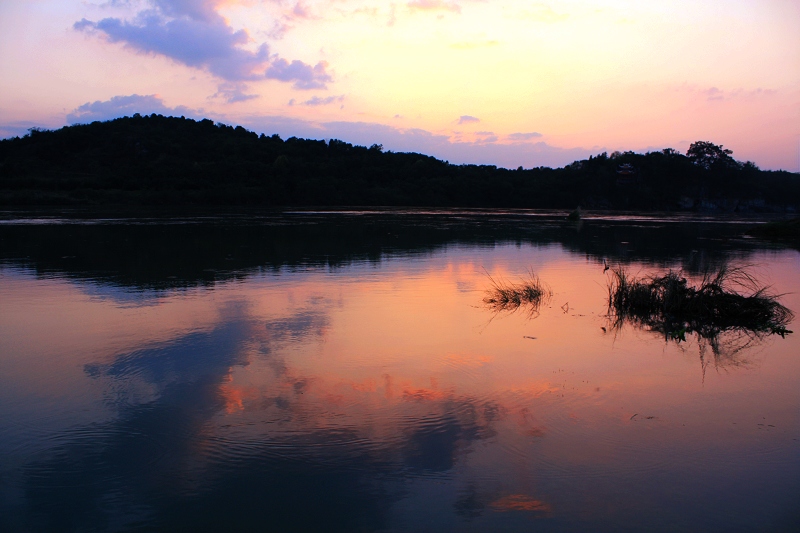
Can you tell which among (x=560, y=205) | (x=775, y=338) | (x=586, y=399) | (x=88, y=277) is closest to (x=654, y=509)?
(x=586, y=399)

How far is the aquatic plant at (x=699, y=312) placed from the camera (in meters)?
8.55

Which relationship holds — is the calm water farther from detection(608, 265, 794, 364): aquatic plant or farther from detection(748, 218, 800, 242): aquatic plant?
detection(748, 218, 800, 242): aquatic plant

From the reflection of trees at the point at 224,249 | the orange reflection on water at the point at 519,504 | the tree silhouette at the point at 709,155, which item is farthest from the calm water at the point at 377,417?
the tree silhouette at the point at 709,155

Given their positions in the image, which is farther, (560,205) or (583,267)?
(560,205)

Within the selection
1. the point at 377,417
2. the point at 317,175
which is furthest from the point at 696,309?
the point at 317,175

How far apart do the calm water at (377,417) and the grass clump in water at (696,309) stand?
18.4 inches

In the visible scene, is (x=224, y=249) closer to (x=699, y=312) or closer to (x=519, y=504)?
(x=699, y=312)

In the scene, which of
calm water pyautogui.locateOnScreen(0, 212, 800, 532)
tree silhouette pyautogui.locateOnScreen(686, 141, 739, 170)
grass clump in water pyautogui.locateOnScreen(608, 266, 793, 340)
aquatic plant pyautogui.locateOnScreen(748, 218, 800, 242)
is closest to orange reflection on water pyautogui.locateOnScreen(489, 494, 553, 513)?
calm water pyautogui.locateOnScreen(0, 212, 800, 532)

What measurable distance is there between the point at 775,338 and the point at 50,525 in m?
8.55

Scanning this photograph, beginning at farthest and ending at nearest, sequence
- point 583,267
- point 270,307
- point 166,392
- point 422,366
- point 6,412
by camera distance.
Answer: point 583,267 → point 270,307 → point 422,366 → point 166,392 → point 6,412

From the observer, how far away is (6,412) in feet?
16.3

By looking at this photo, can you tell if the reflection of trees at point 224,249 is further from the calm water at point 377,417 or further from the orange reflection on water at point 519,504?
the orange reflection on water at point 519,504

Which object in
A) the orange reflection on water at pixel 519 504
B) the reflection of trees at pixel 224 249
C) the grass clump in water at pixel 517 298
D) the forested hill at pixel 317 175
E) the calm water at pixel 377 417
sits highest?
the forested hill at pixel 317 175

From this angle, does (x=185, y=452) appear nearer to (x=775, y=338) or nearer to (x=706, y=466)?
(x=706, y=466)
